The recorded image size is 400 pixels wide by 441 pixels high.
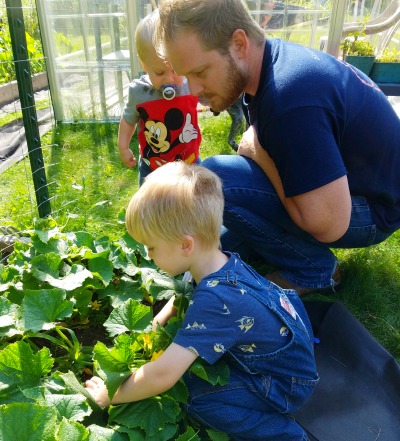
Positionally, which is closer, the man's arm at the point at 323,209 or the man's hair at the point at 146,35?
the man's arm at the point at 323,209

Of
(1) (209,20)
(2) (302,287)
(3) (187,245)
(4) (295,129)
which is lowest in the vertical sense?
(2) (302,287)

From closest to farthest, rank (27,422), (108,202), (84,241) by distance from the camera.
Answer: (27,422), (84,241), (108,202)

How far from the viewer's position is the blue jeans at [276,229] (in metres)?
2.02

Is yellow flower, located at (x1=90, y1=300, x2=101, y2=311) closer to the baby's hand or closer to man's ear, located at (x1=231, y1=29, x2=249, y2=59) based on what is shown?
the baby's hand

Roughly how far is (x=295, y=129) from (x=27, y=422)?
1143 mm

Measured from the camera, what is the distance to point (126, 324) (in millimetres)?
A: 1536

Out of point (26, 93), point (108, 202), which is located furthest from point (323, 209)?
point (108, 202)

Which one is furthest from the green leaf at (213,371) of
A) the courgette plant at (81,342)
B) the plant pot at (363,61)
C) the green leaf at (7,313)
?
the plant pot at (363,61)

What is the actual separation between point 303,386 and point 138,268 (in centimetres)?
79

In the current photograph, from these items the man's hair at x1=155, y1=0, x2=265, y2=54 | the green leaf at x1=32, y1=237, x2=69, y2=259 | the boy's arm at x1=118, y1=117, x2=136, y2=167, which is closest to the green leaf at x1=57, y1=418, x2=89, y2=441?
the green leaf at x1=32, y1=237, x2=69, y2=259

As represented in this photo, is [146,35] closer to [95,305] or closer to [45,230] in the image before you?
[45,230]

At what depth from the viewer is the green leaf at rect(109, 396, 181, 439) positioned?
1.30 m

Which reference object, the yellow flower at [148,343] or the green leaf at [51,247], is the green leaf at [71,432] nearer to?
the yellow flower at [148,343]

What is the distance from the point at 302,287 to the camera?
7.00 ft
